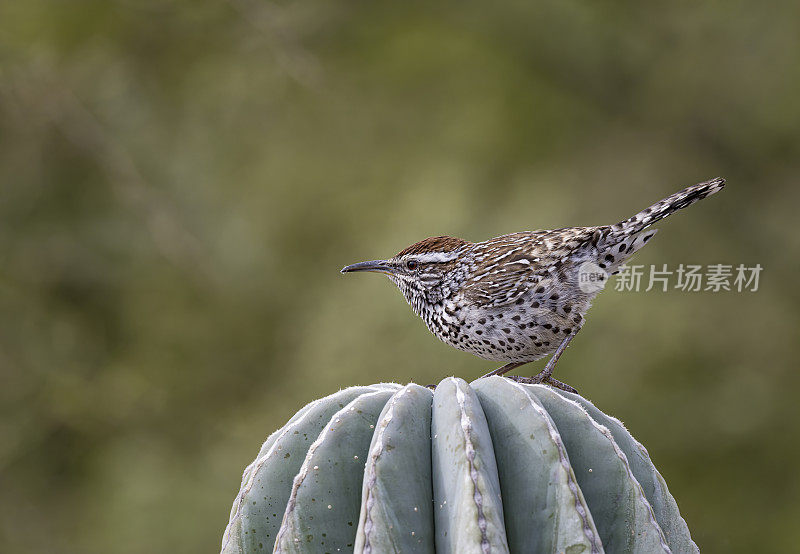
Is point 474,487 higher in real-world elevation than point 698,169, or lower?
lower

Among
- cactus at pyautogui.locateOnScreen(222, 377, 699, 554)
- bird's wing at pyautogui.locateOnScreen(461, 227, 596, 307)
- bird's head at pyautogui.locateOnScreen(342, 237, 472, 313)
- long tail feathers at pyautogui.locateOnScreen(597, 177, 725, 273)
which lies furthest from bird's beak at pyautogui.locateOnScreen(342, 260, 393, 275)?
cactus at pyautogui.locateOnScreen(222, 377, 699, 554)

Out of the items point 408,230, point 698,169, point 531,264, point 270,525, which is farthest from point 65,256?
point 270,525

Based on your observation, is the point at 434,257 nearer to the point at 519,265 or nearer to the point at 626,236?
the point at 519,265

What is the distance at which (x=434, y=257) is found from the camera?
2.45 metres

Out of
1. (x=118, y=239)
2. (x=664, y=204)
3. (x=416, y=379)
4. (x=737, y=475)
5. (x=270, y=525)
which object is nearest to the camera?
(x=270, y=525)

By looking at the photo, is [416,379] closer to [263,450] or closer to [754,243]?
[754,243]

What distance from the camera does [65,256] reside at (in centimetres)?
664

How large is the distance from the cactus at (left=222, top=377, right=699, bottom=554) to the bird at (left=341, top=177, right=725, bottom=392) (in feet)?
1.87

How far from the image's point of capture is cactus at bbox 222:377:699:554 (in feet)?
4.72

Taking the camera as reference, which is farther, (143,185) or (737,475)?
(143,185)

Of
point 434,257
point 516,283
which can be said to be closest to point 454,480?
point 516,283

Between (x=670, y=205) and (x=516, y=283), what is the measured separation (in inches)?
17.5

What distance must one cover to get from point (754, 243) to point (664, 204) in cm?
391
